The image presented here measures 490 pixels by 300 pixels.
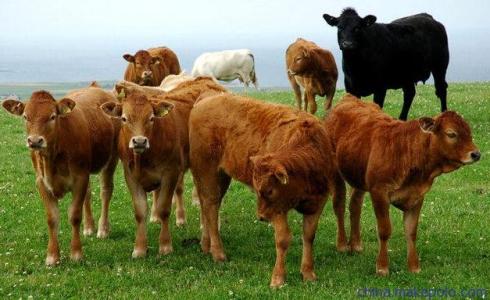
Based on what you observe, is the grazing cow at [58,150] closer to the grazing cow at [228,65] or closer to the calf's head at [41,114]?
the calf's head at [41,114]

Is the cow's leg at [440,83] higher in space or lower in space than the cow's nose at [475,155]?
lower

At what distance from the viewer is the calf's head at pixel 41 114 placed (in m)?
8.53

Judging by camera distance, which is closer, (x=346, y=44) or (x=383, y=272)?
(x=383, y=272)

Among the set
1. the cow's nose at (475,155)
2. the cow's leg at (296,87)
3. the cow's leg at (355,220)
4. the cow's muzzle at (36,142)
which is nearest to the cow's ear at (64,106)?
the cow's muzzle at (36,142)

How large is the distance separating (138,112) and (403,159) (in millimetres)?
3632

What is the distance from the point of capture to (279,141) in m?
8.35

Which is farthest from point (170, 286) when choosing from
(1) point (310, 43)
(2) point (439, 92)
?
(2) point (439, 92)

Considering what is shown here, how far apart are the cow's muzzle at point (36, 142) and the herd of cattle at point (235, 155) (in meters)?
0.01

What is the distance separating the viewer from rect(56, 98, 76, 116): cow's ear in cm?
912

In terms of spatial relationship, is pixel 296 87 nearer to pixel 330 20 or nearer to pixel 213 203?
pixel 330 20

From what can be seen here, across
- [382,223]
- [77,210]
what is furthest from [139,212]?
A: [382,223]

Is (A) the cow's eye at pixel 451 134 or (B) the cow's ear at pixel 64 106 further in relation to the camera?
(B) the cow's ear at pixel 64 106

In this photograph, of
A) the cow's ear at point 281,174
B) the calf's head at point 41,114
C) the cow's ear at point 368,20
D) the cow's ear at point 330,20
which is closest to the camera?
the cow's ear at point 281,174

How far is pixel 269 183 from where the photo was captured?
7742 mm
